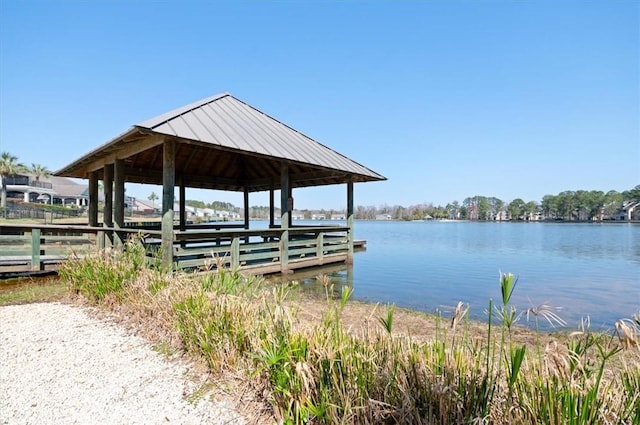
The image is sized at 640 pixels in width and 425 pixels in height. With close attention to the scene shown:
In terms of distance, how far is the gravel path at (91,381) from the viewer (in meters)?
2.50

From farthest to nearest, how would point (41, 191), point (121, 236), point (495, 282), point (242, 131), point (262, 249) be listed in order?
point (41, 191) → point (262, 249) → point (495, 282) → point (121, 236) → point (242, 131)

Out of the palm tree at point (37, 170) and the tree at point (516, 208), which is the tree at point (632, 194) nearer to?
the tree at point (516, 208)

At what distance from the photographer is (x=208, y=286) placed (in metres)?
4.11

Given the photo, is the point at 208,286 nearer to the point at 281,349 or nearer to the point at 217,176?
the point at 281,349

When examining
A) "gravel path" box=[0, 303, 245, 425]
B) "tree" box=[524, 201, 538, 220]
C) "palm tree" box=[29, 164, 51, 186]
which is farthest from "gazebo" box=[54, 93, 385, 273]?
"tree" box=[524, 201, 538, 220]

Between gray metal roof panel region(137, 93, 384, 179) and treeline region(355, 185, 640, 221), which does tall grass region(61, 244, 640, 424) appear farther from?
treeline region(355, 185, 640, 221)

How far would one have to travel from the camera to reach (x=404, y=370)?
2096 mm

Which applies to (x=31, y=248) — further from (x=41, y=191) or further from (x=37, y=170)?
(x=37, y=170)

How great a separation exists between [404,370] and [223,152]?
401 inches

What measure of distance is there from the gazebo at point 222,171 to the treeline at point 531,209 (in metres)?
75.5

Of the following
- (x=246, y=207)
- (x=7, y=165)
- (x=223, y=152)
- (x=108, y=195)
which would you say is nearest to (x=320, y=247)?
(x=223, y=152)

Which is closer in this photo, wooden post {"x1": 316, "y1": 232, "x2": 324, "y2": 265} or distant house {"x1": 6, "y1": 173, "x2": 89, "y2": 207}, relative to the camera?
wooden post {"x1": 316, "y1": 232, "x2": 324, "y2": 265}

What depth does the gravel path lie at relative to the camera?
2.50m

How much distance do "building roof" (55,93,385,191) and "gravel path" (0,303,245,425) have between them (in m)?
3.59
